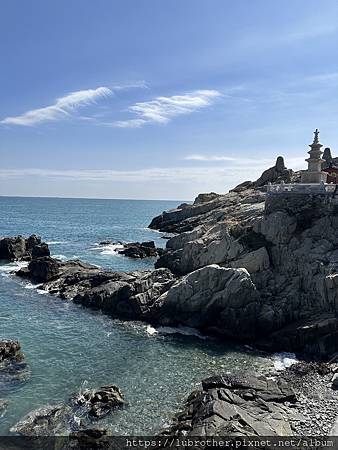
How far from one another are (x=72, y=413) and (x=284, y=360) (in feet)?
47.0

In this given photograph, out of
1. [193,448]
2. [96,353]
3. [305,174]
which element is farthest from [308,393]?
[305,174]

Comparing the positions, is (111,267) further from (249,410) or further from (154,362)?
(249,410)

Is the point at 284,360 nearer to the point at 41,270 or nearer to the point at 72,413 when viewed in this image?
the point at 72,413

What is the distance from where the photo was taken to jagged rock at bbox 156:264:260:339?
3164cm

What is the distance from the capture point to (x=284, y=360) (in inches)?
1088

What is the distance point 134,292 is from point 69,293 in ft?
31.2

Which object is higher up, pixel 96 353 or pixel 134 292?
pixel 134 292

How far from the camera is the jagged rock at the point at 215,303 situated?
31641mm

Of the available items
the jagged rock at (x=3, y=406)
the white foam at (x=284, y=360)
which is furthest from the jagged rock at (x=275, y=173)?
the jagged rock at (x=3, y=406)

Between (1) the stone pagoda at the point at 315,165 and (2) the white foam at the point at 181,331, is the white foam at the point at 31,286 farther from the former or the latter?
(1) the stone pagoda at the point at 315,165

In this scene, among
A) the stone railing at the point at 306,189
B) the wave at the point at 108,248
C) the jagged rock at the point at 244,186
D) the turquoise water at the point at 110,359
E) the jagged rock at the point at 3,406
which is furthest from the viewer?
the jagged rock at the point at 244,186

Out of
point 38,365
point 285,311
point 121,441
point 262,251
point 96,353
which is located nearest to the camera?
point 121,441

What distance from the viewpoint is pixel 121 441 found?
18875 millimetres

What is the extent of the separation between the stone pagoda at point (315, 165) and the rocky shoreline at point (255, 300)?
3.87 meters
